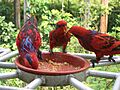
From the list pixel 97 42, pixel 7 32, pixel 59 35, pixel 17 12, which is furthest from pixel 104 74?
pixel 17 12

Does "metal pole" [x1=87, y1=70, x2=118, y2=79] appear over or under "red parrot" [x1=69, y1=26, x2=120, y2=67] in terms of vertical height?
under

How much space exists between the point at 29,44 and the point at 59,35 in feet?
1.05

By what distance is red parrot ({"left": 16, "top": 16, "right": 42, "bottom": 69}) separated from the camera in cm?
141

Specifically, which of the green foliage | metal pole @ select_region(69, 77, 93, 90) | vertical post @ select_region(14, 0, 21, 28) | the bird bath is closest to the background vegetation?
the green foliage

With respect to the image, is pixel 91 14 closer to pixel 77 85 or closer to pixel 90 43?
pixel 90 43

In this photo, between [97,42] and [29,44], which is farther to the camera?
[97,42]

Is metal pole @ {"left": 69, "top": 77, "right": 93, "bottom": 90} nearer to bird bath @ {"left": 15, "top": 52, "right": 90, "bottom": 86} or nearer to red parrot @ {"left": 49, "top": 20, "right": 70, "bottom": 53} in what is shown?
bird bath @ {"left": 15, "top": 52, "right": 90, "bottom": 86}

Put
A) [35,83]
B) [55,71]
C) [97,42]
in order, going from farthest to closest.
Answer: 1. [97,42]
2. [55,71]
3. [35,83]

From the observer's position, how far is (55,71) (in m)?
1.46

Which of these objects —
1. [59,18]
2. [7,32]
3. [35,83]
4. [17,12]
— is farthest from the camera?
[17,12]

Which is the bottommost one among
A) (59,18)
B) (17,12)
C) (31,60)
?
(17,12)

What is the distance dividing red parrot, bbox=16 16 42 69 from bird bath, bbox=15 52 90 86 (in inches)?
1.5

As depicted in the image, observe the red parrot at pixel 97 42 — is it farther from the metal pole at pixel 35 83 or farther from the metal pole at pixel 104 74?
the metal pole at pixel 35 83

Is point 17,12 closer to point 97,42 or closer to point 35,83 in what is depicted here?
point 97,42
